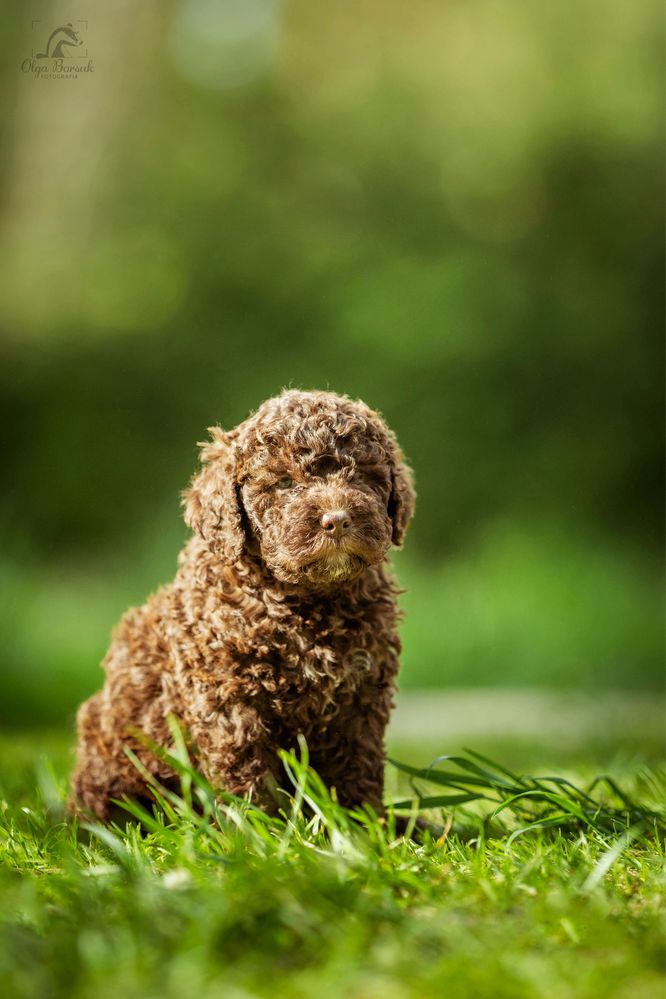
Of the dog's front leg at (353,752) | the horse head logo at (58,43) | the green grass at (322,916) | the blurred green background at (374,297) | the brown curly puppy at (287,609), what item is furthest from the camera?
the blurred green background at (374,297)

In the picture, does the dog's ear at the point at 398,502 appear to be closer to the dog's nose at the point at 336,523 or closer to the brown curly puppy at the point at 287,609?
the brown curly puppy at the point at 287,609

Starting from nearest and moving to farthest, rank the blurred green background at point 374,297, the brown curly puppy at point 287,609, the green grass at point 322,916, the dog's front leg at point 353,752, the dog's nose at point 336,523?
the green grass at point 322,916
the dog's nose at point 336,523
the brown curly puppy at point 287,609
the dog's front leg at point 353,752
the blurred green background at point 374,297

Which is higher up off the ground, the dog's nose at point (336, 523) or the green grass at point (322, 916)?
the dog's nose at point (336, 523)

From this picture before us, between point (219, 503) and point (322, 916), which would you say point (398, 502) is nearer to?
point (219, 503)

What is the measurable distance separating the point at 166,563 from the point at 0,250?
3501 mm

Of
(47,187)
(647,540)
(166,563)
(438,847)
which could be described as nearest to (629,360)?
(647,540)

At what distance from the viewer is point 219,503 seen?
291 centimetres

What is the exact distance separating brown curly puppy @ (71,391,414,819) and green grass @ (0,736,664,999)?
32 centimetres

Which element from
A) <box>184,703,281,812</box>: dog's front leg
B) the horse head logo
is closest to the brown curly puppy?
<box>184,703,281,812</box>: dog's front leg

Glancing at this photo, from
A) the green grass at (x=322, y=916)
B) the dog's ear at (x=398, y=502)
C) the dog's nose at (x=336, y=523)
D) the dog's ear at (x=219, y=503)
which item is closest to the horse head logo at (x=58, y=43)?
the dog's ear at (x=219, y=503)

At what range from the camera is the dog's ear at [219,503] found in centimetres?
289

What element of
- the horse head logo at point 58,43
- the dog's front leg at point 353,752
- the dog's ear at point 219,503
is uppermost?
the horse head logo at point 58,43

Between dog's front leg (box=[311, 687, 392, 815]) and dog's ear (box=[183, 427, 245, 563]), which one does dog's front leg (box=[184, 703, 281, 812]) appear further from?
dog's ear (box=[183, 427, 245, 563])

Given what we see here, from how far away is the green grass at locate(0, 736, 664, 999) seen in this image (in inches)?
68.4
